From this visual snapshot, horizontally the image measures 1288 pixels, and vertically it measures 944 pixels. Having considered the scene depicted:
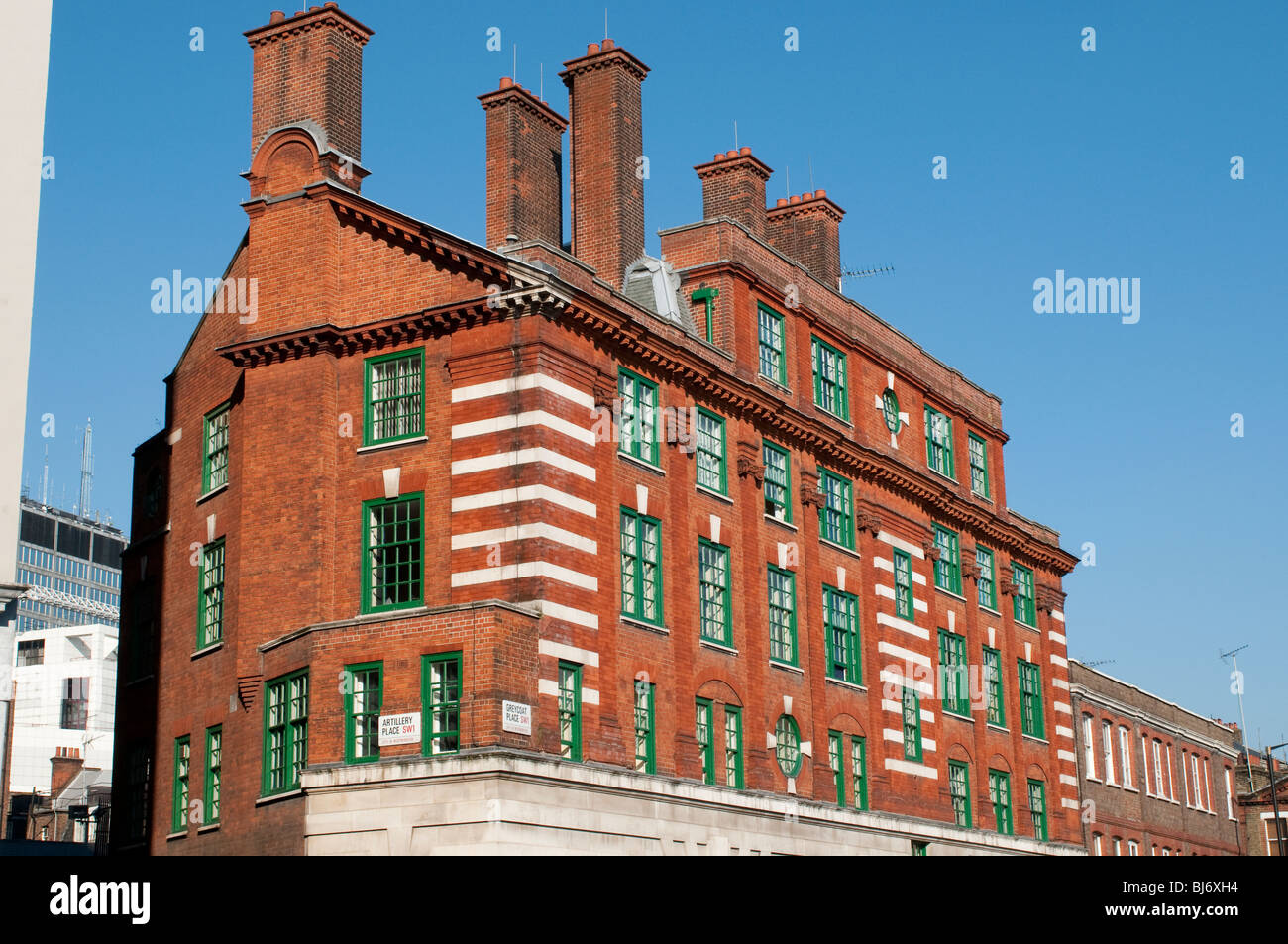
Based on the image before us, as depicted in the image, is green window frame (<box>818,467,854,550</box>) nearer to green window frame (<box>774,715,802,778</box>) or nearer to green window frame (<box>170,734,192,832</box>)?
green window frame (<box>774,715,802,778</box>)

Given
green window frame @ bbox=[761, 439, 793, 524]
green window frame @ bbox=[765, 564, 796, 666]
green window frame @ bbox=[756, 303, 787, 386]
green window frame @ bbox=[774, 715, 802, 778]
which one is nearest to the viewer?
green window frame @ bbox=[774, 715, 802, 778]

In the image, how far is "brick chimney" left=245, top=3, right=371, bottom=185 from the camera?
40156 mm

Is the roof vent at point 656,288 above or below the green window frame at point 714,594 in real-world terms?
above

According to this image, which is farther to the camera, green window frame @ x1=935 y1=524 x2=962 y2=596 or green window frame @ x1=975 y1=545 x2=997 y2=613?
green window frame @ x1=975 y1=545 x2=997 y2=613

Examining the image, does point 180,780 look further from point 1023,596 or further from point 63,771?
point 63,771

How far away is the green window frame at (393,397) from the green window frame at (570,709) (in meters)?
6.24

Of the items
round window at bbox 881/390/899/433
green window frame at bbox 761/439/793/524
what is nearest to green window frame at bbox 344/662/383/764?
green window frame at bbox 761/439/793/524

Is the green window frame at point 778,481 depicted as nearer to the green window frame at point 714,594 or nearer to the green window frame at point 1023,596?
the green window frame at point 714,594

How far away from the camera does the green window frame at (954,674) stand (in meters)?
52.2

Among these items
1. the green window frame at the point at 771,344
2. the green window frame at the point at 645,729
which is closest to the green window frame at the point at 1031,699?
the green window frame at the point at 771,344

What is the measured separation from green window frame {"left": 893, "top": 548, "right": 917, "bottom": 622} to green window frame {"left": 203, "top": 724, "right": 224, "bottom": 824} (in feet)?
67.0

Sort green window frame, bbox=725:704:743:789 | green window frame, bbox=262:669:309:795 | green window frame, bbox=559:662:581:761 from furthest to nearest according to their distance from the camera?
green window frame, bbox=725:704:743:789
green window frame, bbox=262:669:309:795
green window frame, bbox=559:662:581:761

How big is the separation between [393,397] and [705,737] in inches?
428

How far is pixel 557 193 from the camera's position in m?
44.7
